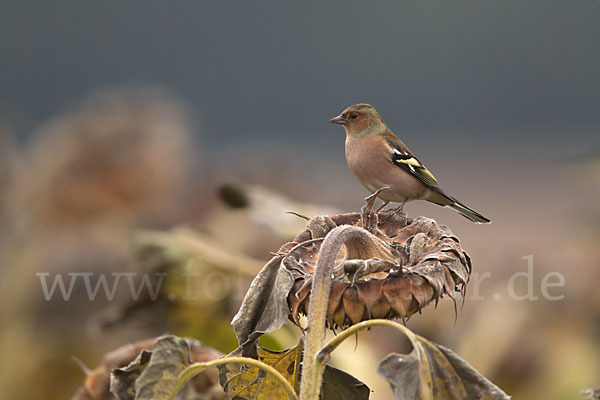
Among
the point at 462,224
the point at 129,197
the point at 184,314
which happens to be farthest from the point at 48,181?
the point at 462,224

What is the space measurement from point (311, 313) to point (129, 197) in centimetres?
315

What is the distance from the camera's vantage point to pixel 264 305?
1062 mm

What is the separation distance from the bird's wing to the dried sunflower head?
0.98m

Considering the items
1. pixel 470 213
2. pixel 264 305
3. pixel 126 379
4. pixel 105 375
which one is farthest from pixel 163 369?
pixel 470 213

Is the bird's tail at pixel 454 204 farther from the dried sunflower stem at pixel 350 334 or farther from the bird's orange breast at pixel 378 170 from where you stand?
the dried sunflower stem at pixel 350 334

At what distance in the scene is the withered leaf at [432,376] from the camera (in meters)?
0.90

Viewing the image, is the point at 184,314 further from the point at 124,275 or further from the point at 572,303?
the point at 572,303

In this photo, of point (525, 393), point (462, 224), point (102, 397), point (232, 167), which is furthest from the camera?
point (462, 224)

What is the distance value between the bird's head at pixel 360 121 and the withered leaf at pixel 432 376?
1.16 m

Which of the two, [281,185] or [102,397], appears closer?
[102,397]

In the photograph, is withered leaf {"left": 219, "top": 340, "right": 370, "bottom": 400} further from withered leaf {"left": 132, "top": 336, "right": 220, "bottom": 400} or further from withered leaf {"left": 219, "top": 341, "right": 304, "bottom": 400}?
withered leaf {"left": 132, "top": 336, "right": 220, "bottom": 400}

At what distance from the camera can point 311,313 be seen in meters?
0.95

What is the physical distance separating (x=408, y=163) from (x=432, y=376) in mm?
1302

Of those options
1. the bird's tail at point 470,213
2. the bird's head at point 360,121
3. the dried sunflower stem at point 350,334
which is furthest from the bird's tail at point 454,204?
the dried sunflower stem at point 350,334
